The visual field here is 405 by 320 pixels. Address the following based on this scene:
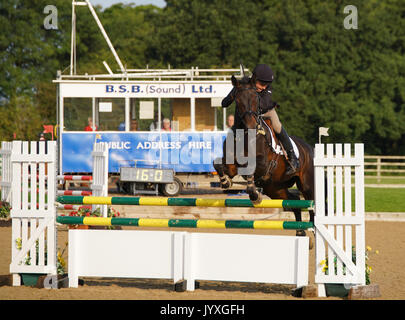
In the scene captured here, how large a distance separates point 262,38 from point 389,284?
33858mm

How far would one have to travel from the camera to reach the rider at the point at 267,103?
7.69 metres

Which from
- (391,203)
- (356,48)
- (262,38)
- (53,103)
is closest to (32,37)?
(53,103)

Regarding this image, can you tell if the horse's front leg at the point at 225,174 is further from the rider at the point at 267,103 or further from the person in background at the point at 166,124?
the person in background at the point at 166,124

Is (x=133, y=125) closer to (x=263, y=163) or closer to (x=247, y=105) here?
Result: (x=263, y=163)

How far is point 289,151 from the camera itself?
8.41 metres

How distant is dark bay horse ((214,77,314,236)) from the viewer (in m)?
7.39

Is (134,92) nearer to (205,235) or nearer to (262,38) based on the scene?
(205,235)

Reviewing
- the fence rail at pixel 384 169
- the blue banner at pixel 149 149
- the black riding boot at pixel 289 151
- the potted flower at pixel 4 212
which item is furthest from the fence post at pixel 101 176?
the fence rail at pixel 384 169

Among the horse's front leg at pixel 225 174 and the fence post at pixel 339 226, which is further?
the horse's front leg at pixel 225 174

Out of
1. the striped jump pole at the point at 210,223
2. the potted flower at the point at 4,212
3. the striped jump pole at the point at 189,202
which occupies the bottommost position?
the potted flower at the point at 4,212

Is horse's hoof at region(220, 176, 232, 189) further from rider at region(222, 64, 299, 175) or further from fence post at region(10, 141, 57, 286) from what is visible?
fence post at region(10, 141, 57, 286)

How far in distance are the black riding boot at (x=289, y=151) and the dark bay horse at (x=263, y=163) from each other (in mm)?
67

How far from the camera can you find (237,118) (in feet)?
25.1

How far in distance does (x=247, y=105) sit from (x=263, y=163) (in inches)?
27.4
